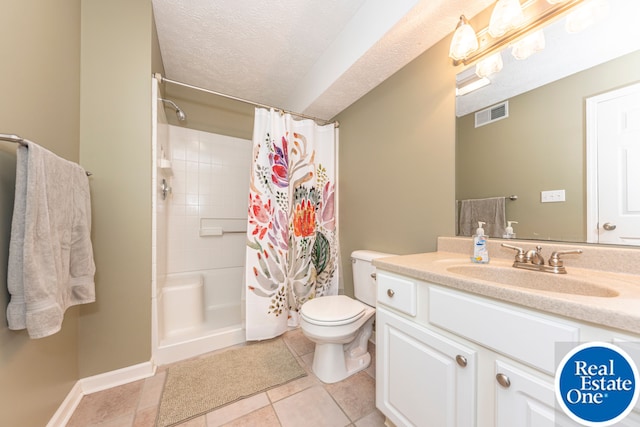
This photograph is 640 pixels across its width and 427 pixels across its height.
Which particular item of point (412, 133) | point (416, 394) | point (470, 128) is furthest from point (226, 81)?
point (416, 394)

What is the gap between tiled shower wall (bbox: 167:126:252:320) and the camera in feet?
7.30

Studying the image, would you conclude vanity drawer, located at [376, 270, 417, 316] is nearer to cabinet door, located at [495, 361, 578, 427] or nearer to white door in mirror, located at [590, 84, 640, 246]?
cabinet door, located at [495, 361, 578, 427]

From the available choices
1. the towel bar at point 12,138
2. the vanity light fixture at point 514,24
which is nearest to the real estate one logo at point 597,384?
the vanity light fixture at point 514,24

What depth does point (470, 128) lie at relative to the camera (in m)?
1.30

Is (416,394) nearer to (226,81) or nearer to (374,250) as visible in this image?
(374,250)

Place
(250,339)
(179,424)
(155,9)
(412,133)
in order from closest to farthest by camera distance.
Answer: (179,424)
(155,9)
(412,133)
(250,339)

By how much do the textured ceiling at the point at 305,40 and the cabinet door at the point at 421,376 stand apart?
62.3 inches

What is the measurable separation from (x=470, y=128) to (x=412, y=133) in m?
0.36

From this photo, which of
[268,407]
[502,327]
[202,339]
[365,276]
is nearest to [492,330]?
[502,327]

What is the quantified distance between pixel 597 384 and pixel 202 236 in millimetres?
2625

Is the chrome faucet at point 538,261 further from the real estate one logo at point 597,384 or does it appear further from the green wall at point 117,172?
the green wall at point 117,172

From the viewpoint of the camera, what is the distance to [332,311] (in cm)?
A: 145

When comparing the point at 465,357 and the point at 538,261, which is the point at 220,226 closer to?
the point at 465,357

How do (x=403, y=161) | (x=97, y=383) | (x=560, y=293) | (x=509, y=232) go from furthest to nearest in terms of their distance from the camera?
1. (x=403, y=161)
2. (x=97, y=383)
3. (x=509, y=232)
4. (x=560, y=293)
